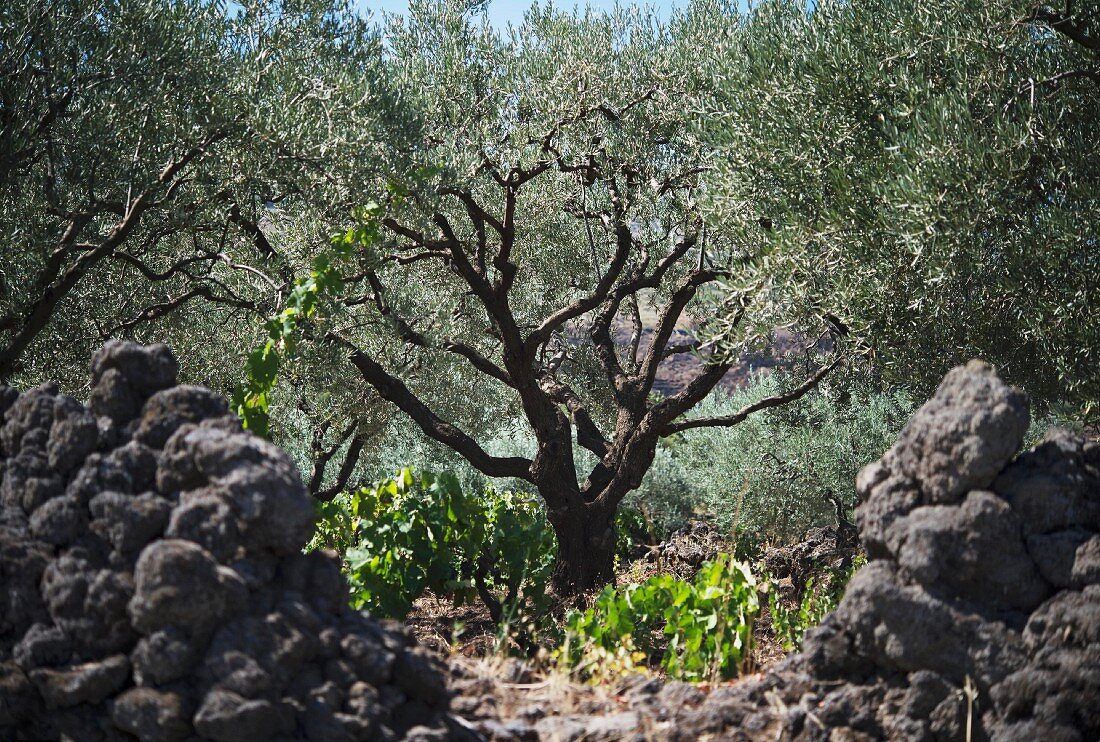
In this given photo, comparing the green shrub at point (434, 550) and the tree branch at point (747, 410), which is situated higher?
the tree branch at point (747, 410)

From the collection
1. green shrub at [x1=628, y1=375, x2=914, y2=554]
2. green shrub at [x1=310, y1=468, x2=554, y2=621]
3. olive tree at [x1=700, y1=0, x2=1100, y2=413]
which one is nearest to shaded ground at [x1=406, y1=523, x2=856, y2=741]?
green shrub at [x1=310, y1=468, x2=554, y2=621]

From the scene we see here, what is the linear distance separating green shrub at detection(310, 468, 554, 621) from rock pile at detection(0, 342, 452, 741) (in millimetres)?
3080

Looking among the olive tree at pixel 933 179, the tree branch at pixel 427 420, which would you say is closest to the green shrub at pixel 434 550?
the tree branch at pixel 427 420

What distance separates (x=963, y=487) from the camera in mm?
3971

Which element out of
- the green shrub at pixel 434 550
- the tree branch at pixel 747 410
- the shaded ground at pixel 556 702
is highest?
the tree branch at pixel 747 410

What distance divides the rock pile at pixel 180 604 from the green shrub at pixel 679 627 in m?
1.81

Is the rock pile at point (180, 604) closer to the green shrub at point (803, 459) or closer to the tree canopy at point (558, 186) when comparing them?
the tree canopy at point (558, 186)

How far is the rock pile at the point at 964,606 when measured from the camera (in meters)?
3.68

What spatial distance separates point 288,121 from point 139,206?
3.84 ft

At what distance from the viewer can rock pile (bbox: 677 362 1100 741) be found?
12.1 ft

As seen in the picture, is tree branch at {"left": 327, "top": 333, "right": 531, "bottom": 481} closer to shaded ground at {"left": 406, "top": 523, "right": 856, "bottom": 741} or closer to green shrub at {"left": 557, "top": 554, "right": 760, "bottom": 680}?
green shrub at {"left": 557, "top": 554, "right": 760, "bottom": 680}

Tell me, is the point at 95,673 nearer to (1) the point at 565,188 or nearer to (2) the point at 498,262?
(2) the point at 498,262

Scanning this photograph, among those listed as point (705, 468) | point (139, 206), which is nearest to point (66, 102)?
point (139, 206)

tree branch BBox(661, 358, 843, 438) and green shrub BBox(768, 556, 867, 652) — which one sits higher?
tree branch BBox(661, 358, 843, 438)
